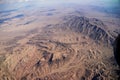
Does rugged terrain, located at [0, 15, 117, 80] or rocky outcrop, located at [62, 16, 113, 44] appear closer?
rugged terrain, located at [0, 15, 117, 80]

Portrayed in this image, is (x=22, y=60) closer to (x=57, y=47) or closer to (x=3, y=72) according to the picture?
(x=3, y=72)

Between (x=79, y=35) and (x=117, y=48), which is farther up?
(x=117, y=48)

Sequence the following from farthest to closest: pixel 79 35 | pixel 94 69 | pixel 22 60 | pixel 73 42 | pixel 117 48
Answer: pixel 79 35 < pixel 73 42 < pixel 22 60 < pixel 94 69 < pixel 117 48

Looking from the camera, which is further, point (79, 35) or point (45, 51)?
A: point (79, 35)

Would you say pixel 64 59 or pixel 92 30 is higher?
pixel 64 59

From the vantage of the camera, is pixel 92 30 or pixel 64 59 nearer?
pixel 64 59

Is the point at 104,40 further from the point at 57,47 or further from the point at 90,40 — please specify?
the point at 57,47

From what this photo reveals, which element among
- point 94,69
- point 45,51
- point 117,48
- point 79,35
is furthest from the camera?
point 79,35

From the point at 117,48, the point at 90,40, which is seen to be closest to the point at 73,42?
the point at 90,40

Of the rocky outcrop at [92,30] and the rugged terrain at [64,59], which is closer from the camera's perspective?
the rugged terrain at [64,59]
